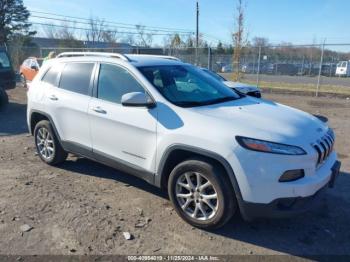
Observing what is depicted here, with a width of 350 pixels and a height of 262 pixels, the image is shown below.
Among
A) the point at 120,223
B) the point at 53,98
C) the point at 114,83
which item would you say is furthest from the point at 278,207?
the point at 53,98

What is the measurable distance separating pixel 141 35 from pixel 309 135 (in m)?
53.3

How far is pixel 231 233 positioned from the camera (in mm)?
3670

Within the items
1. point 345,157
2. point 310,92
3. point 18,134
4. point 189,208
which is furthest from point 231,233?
point 310,92

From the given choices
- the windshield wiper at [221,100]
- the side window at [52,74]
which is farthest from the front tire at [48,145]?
the windshield wiper at [221,100]

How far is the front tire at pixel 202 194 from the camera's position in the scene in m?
3.44

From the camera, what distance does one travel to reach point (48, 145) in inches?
221

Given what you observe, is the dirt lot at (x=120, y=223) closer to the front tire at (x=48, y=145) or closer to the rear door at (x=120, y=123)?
the front tire at (x=48, y=145)

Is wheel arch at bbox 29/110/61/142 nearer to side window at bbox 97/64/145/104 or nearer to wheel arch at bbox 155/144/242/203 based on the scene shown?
side window at bbox 97/64/145/104

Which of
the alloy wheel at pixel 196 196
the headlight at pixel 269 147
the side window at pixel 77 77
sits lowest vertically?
the alloy wheel at pixel 196 196

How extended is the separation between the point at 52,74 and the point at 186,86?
2.35 meters

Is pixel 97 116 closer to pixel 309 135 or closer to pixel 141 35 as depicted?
pixel 309 135

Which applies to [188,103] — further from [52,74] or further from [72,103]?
[52,74]

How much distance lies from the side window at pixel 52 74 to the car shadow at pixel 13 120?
10.6 ft

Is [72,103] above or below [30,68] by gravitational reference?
above
